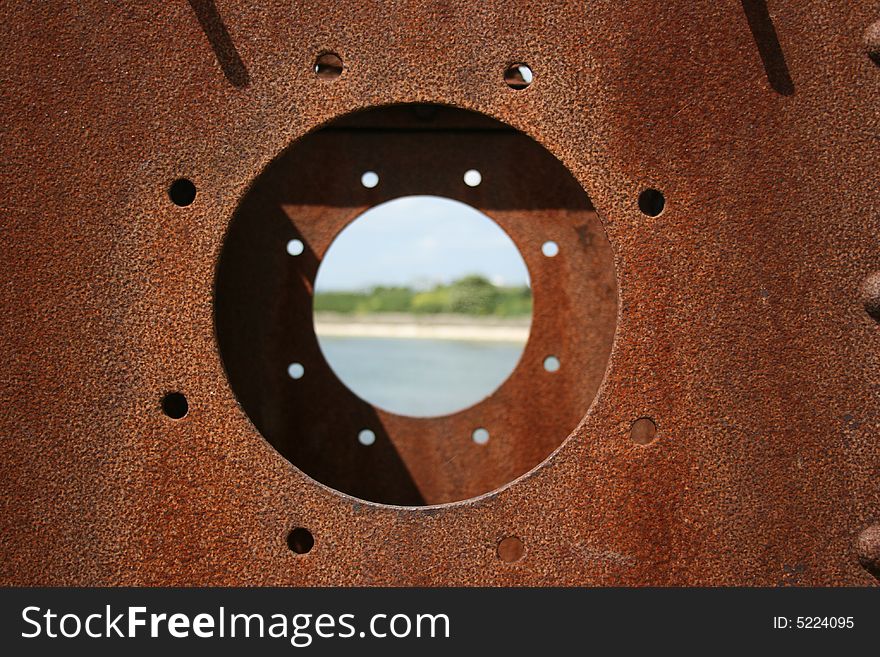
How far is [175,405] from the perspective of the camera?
1.76 m

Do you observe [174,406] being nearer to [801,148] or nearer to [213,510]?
[213,510]

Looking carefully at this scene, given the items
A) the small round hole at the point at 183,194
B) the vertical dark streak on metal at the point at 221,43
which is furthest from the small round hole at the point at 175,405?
the vertical dark streak on metal at the point at 221,43

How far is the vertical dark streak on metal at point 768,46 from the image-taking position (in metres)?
1.66

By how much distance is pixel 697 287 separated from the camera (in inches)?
66.2

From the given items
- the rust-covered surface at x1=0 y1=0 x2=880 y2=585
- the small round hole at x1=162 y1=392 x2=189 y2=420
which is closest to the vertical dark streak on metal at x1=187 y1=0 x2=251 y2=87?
the rust-covered surface at x1=0 y1=0 x2=880 y2=585

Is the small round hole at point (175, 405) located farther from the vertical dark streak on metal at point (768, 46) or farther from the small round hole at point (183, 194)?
the vertical dark streak on metal at point (768, 46)

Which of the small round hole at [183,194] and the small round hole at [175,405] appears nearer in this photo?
the small round hole at [175,405]

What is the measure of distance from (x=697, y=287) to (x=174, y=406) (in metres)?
1.12

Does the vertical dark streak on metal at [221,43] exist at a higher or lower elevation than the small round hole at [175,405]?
higher

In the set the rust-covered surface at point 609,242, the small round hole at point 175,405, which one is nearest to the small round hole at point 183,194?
the rust-covered surface at point 609,242

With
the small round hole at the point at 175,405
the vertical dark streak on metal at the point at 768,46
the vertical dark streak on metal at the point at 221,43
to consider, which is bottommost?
the small round hole at the point at 175,405

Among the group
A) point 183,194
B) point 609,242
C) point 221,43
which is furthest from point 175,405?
point 609,242

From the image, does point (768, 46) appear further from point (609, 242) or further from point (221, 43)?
point (221, 43)
